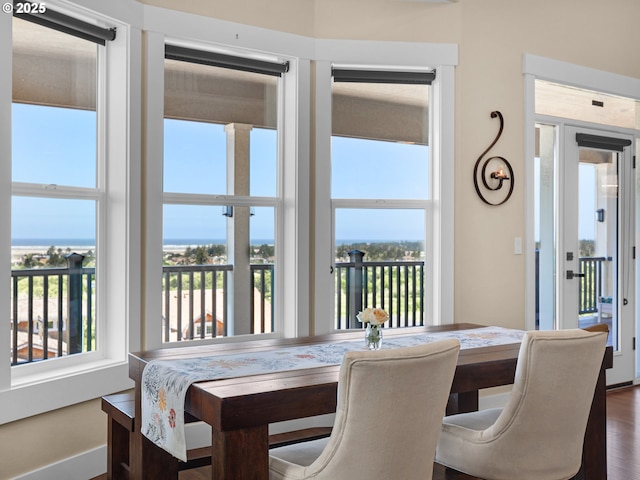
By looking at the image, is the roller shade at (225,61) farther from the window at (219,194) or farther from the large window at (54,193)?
the large window at (54,193)

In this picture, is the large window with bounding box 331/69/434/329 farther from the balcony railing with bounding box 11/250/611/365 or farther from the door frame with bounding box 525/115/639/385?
the door frame with bounding box 525/115/639/385

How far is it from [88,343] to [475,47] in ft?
10.1

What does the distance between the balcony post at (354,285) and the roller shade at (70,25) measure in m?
1.94

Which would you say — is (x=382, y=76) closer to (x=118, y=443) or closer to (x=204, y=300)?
(x=204, y=300)

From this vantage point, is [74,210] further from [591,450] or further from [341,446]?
[591,450]

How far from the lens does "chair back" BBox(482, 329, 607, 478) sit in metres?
2.34

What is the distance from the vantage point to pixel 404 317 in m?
4.36

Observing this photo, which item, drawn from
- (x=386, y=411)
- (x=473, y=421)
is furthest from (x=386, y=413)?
(x=473, y=421)

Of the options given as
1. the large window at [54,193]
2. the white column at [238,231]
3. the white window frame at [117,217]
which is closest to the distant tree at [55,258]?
the large window at [54,193]

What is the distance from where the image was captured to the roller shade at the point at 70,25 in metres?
2.98

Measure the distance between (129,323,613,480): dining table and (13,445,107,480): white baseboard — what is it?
61 cm

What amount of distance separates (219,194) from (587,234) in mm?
→ 3031

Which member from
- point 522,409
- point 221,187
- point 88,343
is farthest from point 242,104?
point 522,409

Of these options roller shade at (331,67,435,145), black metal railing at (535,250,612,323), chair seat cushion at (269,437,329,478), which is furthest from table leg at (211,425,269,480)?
black metal railing at (535,250,612,323)
